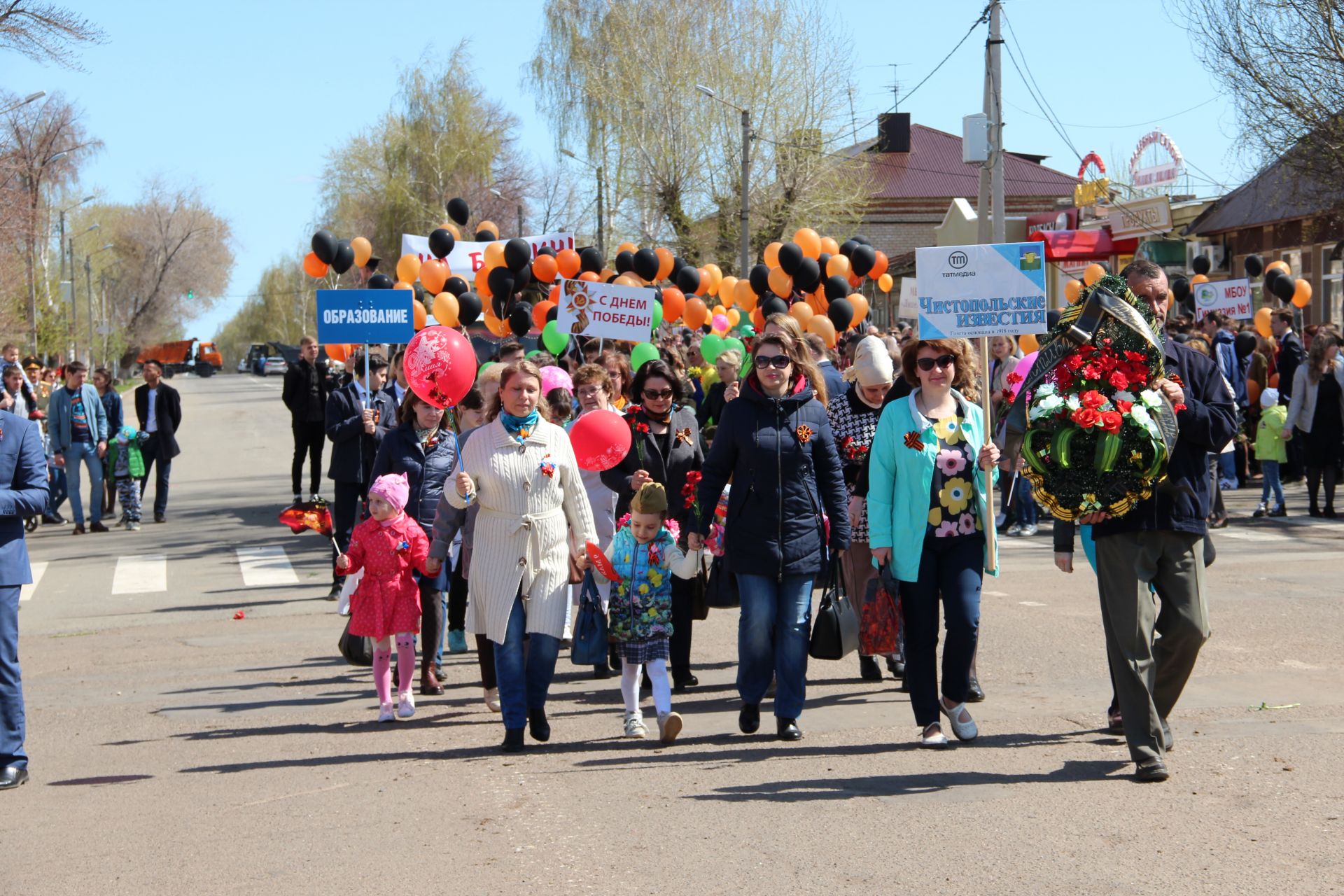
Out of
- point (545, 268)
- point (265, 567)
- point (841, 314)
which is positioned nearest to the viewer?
point (265, 567)

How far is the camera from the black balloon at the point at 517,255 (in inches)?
703

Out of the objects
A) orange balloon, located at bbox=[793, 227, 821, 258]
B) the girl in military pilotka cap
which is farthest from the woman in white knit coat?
orange balloon, located at bbox=[793, 227, 821, 258]

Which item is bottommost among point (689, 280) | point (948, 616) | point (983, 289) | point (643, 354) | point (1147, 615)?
point (948, 616)

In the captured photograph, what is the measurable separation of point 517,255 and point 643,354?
4.26m

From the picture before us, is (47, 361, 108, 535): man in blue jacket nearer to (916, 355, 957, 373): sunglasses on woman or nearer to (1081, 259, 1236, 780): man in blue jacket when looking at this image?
(916, 355, 957, 373): sunglasses on woman

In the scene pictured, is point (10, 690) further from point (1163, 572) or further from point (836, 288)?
point (836, 288)

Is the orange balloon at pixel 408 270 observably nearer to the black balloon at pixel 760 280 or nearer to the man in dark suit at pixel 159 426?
the man in dark suit at pixel 159 426

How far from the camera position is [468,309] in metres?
17.5

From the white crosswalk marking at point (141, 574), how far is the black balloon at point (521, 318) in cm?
466

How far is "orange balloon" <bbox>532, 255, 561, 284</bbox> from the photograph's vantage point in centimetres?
1862

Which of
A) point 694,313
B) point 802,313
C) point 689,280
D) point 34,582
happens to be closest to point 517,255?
point 694,313

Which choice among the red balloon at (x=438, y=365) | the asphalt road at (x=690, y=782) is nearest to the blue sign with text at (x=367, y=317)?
the asphalt road at (x=690, y=782)

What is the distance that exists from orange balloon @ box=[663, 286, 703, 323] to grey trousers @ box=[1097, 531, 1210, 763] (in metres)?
13.0

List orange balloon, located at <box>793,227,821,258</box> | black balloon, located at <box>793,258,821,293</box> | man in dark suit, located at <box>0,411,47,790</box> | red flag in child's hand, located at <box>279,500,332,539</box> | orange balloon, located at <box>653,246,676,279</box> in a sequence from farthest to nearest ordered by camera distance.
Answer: orange balloon, located at <box>653,246,676,279</box>
orange balloon, located at <box>793,227,821,258</box>
black balloon, located at <box>793,258,821,293</box>
red flag in child's hand, located at <box>279,500,332,539</box>
man in dark suit, located at <box>0,411,47,790</box>
